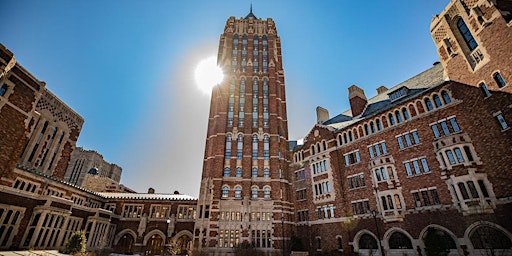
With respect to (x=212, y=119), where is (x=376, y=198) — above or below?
below

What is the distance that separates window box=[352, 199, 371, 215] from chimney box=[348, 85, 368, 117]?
1371cm

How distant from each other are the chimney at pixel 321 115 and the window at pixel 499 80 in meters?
25.0

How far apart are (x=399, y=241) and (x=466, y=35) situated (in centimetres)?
2330

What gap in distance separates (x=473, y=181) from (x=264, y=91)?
1264 inches

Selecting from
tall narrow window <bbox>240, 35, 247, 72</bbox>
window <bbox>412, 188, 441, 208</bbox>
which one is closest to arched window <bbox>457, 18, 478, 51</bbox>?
window <bbox>412, 188, 441, 208</bbox>

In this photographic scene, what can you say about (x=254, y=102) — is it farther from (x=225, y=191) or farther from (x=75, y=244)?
(x=75, y=244)

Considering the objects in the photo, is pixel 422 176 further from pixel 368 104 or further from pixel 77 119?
pixel 77 119

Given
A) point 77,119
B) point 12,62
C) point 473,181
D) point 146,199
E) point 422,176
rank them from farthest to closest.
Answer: point 146,199, point 77,119, point 422,176, point 473,181, point 12,62

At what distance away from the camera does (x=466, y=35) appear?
2423 centimetres

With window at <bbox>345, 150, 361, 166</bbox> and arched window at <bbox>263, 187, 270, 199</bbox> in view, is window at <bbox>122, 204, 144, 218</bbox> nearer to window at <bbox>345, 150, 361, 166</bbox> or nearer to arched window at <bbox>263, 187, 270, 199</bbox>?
arched window at <bbox>263, 187, 270, 199</bbox>

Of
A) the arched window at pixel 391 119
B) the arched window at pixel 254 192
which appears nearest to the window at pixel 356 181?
the arched window at pixel 391 119

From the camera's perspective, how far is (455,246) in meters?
20.0

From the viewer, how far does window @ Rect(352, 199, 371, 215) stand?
2716 centimetres

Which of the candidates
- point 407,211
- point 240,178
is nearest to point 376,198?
point 407,211
